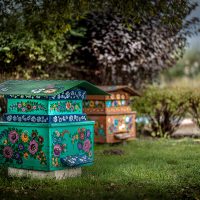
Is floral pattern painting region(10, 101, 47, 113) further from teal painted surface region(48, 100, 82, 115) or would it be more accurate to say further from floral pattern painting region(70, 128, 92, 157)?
Result: floral pattern painting region(70, 128, 92, 157)

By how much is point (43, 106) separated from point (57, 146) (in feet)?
1.97

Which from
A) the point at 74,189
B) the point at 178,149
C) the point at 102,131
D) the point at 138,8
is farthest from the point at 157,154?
the point at 74,189

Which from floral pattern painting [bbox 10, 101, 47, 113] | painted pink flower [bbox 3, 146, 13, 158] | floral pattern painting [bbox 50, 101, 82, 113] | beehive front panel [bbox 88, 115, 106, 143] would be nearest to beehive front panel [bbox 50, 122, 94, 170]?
floral pattern painting [bbox 50, 101, 82, 113]

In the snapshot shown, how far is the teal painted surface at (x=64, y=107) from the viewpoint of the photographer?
7320 mm

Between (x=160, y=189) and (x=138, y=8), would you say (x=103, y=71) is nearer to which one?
(x=138, y=8)

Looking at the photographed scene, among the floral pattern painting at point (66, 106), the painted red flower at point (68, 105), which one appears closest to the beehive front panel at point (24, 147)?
the floral pattern painting at point (66, 106)

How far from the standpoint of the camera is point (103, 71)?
14203 mm

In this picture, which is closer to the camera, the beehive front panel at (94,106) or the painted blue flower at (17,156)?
the painted blue flower at (17,156)

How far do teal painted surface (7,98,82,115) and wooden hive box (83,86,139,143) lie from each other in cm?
379

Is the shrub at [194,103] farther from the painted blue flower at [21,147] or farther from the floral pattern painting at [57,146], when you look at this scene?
the painted blue flower at [21,147]

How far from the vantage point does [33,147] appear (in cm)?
742

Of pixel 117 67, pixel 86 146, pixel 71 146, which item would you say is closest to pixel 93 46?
pixel 117 67

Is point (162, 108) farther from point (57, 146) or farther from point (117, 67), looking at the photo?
point (57, 146)

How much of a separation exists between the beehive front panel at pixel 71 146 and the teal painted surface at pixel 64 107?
0.72 ft
